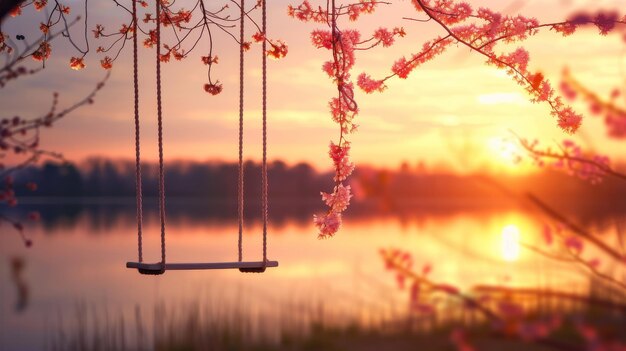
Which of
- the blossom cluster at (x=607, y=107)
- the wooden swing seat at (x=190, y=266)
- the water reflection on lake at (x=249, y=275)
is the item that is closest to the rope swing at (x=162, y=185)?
the wooden swing seat at (x=190, y=266)

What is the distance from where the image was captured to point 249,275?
17.6 m

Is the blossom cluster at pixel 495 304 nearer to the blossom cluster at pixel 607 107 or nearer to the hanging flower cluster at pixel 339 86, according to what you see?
the blossom cluster at pixel 607 107

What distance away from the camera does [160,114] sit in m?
4.11

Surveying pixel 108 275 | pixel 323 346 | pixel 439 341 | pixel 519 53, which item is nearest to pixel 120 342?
pixel 323 346

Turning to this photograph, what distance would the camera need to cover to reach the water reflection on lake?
2738mm

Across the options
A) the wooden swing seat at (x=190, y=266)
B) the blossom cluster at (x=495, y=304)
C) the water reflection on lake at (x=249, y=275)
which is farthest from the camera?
the wooden swing seat at (x=190, y=266)

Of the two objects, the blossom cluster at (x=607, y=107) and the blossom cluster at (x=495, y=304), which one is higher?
the blossom cluster at (x=607, y=107)

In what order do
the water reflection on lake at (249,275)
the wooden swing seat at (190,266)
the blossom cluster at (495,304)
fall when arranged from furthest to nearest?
the wooden swing seat at (190,266)
the water reflection on lake at (249,275)
the blossom cluster at (495,304)

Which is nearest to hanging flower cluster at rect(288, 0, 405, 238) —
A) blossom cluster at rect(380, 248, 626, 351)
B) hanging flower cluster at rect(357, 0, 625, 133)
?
hanging flower cluster at rect(357, 0, 625, 133)

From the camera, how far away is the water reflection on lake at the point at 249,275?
8.98 feet

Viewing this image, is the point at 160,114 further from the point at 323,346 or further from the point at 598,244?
the point at 323,346

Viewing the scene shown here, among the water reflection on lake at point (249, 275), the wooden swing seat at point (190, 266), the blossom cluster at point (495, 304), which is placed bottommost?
the water reflection on lake at point (249, 275)

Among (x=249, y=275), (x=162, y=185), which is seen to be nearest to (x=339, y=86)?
(x=162, y=185)

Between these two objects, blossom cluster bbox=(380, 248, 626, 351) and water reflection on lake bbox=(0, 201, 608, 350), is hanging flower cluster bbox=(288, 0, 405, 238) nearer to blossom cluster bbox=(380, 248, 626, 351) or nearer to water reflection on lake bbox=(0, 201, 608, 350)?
water reflection on lake bbox=(0, 201, 608, 350)
